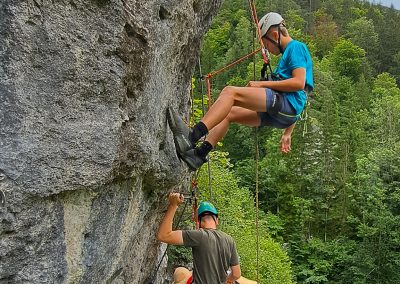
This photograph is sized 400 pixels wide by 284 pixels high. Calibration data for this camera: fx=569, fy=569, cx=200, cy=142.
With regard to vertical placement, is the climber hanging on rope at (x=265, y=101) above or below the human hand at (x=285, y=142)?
above

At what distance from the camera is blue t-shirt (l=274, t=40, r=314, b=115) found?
6.17 meters

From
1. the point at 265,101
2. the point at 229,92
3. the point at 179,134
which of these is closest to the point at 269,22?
the point at 265,101

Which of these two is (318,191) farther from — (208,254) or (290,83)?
(290,83)

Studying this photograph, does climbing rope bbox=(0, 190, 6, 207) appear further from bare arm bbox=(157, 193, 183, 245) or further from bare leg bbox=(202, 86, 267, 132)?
bare arm bbox=(157, 193, 183, 245)

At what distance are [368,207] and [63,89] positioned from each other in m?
31.1

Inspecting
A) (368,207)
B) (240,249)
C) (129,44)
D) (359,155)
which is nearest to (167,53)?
(129,44)

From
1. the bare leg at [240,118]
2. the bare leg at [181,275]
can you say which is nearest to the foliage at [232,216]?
the bare leg at [181,275]

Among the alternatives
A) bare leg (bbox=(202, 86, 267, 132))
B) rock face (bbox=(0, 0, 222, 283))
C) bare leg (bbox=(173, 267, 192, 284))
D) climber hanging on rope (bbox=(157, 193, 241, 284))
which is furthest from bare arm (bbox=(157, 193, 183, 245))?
bare leg (bbox=(202, 86, 267, 132))

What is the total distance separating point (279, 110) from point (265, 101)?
25 centimetres

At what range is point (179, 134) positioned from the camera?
5.91 meters

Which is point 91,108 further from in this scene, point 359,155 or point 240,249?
point 359,155

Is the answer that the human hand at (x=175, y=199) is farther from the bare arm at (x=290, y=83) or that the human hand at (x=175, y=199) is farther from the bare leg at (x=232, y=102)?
the bare arm at (x=290, y=83)

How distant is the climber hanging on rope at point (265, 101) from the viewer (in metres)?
5.83

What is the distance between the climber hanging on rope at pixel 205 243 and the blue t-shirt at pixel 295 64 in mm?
1716
